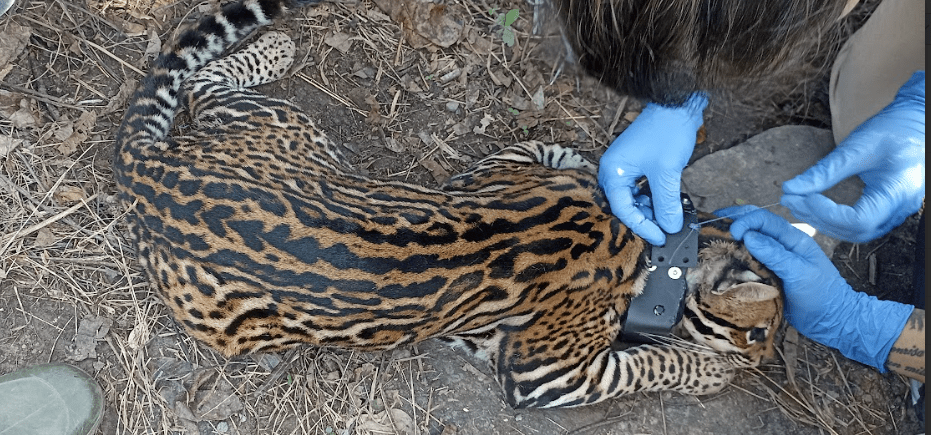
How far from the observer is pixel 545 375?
409 centimetres

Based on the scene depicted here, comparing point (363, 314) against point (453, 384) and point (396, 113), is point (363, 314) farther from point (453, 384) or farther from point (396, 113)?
point (396, 113)

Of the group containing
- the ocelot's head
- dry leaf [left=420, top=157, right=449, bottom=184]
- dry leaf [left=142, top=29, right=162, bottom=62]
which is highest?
dry leaf [left=142, top=29, right=162, bottom=62]

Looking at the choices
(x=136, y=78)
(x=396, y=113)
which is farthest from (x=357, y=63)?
(x=136, y=78)

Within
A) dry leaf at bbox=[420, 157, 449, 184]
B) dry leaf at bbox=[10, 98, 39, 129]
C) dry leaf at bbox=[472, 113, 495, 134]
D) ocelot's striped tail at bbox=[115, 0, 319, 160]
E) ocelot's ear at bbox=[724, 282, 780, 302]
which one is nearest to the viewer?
ocelot's ear at bbox=[724, 282, 780, 302]

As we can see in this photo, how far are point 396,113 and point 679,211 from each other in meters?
2.13

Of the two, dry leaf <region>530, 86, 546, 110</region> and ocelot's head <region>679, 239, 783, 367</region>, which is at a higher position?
dry leaf <region>530, 86, 546, 110</region>

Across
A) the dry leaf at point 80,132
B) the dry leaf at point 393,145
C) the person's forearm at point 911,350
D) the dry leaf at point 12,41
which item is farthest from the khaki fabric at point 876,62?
the dry leaf at point 12,41

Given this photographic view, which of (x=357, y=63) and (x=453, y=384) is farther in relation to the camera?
(x=357, y=63)

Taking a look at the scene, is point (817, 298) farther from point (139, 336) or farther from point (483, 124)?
point (139, 336)

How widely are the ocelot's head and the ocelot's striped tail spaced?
3048mm

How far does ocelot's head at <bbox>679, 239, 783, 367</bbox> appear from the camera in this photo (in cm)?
395

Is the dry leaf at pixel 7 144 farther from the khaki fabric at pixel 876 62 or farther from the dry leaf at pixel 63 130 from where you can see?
the khaki fabric at pixel 876 62

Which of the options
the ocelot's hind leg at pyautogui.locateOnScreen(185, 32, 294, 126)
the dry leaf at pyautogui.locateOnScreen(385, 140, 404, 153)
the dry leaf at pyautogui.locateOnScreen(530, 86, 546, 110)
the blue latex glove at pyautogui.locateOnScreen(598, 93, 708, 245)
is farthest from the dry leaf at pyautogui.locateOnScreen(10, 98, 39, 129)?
the blue latex glove at pyautogui.locateOnScreen(598, 93, 708, 245)

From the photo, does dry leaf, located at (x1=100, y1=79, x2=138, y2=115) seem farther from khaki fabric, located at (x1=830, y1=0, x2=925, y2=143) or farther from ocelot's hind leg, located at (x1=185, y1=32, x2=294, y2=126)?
khaki fabric, located at (x1=830, y1=0, x2=925, y2=143)
